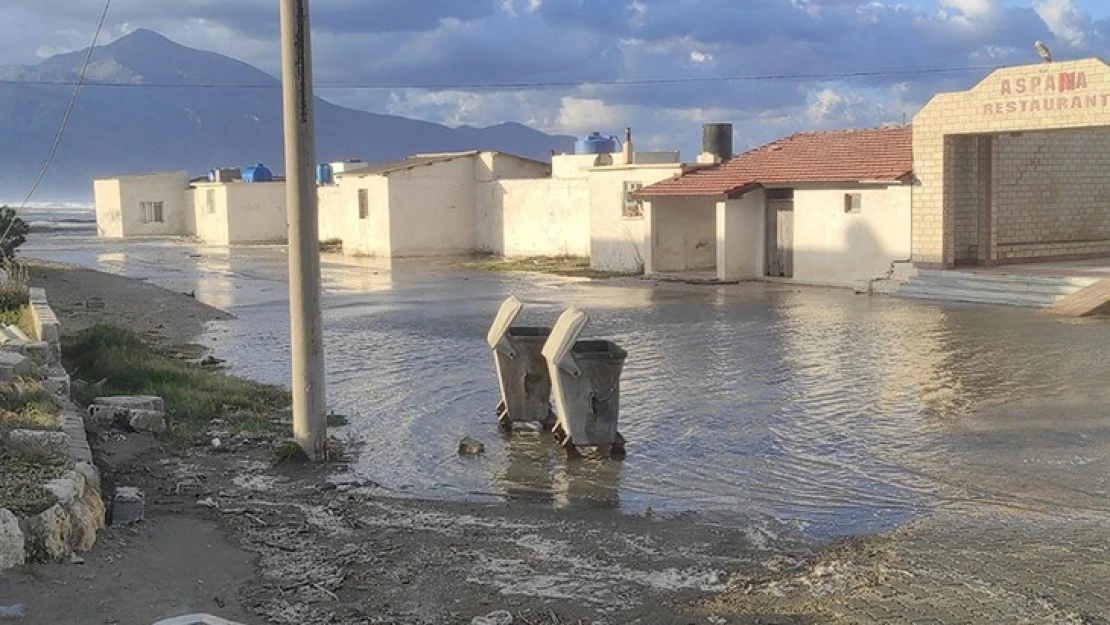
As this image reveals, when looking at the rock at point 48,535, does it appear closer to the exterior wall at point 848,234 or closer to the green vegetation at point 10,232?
the green vegetation at point 10,232

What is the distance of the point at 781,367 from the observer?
16031 millimetres

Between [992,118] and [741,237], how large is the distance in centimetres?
773

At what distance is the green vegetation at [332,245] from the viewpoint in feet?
170

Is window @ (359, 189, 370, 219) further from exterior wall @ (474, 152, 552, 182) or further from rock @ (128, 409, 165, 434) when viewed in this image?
rock @ (128, 409, 165, 434)

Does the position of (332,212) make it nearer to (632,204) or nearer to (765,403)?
(632,204)

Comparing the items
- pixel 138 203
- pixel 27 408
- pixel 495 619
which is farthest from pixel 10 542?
pixel 138 203

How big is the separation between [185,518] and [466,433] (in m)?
3.91

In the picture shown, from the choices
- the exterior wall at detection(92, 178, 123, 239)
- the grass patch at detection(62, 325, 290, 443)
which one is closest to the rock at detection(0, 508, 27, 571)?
the grass patch at detection(62, 325, 290, 443)

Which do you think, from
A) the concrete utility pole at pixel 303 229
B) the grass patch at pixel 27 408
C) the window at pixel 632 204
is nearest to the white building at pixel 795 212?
the window at pixel 632 204

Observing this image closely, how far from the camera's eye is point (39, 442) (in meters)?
8.14

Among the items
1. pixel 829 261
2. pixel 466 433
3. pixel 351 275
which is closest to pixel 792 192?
pixel 829 261

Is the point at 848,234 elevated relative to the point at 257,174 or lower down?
lower down

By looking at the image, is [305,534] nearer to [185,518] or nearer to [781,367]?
[185,518]

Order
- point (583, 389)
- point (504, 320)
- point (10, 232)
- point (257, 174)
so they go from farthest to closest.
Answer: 1. point (257, 174)
2. point (10, 232)
3. point (504, 320)
4. point (583, 389)
